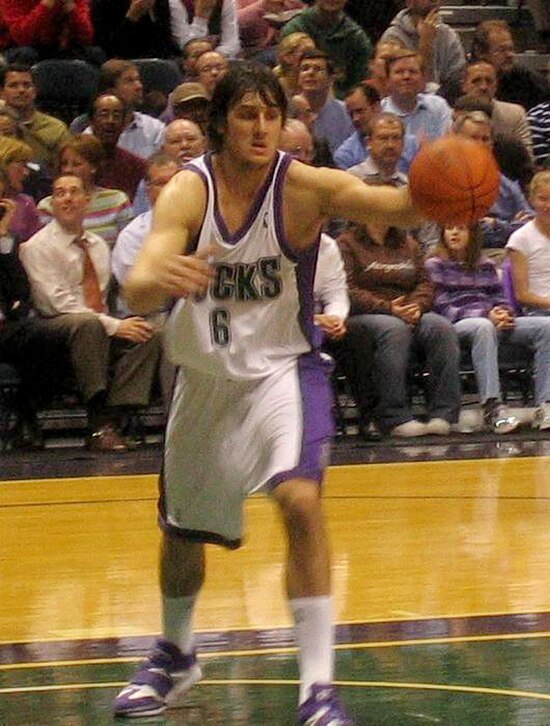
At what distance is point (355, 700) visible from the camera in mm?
4652

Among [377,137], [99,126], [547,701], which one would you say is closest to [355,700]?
[547,701]

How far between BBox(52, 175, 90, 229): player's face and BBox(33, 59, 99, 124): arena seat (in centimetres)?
236

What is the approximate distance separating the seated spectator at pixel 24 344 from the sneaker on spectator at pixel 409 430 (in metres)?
1.71

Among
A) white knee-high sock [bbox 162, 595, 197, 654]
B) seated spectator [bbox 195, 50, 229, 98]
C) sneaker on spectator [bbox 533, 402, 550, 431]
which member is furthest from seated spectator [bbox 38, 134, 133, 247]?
white knee-high sock [bbox 162, 595, 197, 654]

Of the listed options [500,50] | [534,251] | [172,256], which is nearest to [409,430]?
[534,251]

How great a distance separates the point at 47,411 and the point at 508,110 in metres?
3.76

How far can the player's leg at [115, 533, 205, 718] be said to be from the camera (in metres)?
4.70

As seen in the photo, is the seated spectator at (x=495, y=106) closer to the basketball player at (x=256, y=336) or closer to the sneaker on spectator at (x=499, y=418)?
the sneaker on spectator at (x=499, y=418)

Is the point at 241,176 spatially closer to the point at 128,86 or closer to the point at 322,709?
the point at 322,709

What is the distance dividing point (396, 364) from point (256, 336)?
15.6 ft

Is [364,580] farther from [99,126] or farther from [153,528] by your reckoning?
[99,126]

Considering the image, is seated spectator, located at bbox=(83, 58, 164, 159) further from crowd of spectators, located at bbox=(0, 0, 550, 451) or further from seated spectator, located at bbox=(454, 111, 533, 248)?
seated spectator, located at bbox=(454, 111, 533, 248)

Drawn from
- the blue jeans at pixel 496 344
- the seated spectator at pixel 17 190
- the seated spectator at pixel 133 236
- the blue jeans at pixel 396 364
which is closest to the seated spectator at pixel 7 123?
the seated spectator at pixel 17 190

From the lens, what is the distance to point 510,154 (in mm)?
10867
